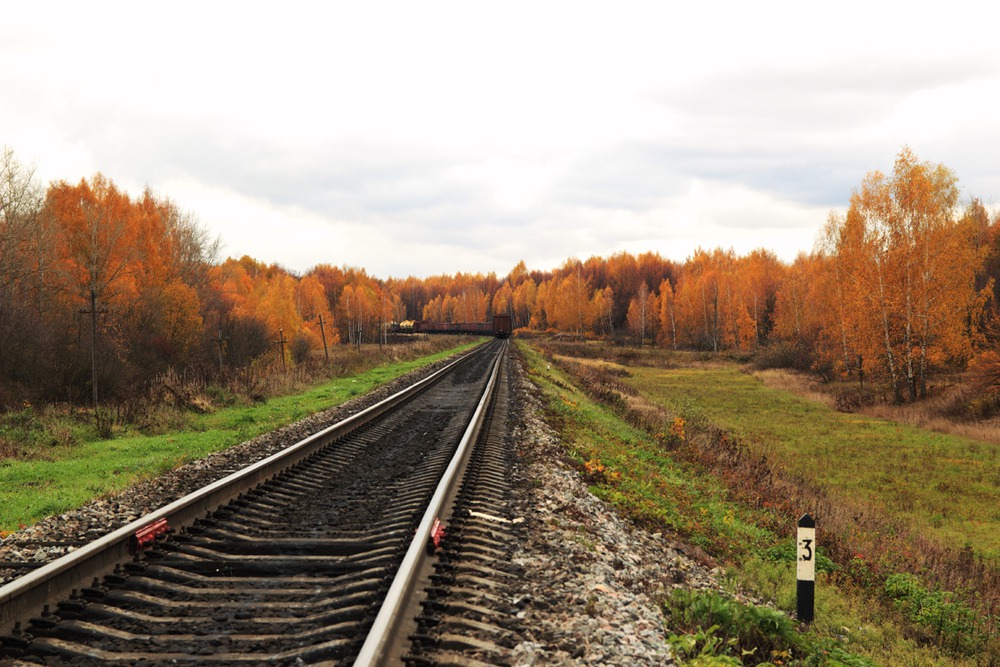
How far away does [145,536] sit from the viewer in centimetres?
549

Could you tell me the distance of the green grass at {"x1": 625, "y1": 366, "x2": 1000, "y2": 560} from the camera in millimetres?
12484

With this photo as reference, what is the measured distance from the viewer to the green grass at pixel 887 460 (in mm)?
12484

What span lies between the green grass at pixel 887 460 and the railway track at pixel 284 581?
9312 mm

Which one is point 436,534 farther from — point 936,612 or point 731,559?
point 936,612

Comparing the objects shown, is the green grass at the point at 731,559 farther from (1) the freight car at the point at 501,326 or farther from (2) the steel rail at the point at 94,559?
(1) the freight car at the point at 501,326

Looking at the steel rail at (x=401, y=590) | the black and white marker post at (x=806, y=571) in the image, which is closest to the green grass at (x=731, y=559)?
the black and white marker post at (x=806, y=571)

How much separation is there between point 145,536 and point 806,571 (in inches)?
225

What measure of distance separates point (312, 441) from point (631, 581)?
647 cm

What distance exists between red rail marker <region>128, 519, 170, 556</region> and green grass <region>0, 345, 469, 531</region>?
2467 millimetres

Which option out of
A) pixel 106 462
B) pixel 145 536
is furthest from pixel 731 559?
pixel 106 462

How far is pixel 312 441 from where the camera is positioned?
1054 centimetres

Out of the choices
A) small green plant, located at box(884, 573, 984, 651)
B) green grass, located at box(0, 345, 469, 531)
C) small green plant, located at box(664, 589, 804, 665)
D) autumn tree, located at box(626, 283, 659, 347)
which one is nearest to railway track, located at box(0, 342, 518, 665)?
small green plant, located at box(664, 589, 804, 665)

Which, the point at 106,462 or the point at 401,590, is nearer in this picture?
the point at 401,590

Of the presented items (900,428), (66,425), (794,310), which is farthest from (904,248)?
(794,310)
